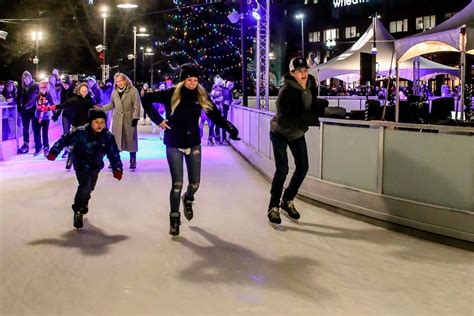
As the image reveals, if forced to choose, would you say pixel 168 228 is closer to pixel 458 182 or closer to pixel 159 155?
pixel 458 182

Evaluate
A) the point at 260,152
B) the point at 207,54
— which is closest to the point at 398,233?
the point at 260,152

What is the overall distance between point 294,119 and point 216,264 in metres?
1.95

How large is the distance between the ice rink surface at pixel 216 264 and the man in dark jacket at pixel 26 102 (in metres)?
6.06

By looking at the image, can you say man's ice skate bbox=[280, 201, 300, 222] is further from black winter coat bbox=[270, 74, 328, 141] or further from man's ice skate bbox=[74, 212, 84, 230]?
man's ice skate bbox=[74, 212, 84, 230]

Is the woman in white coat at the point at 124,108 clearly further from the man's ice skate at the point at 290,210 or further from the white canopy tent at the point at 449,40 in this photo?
the white canopy tent at the point at 449,40

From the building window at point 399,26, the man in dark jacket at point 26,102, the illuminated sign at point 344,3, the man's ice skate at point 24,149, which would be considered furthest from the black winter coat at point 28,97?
the illuminated sign at point 344,3

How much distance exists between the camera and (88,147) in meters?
6.35

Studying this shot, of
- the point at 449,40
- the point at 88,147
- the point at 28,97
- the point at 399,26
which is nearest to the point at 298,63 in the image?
the point at 88,147

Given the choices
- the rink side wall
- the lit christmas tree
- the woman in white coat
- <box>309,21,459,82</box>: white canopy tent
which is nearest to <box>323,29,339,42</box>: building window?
the lit christmas tree

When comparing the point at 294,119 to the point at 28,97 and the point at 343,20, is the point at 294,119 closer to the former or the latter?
the point at 28,97

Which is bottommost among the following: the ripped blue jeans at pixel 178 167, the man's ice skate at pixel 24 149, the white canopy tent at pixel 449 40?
the man's ice skate at pixel 24 149

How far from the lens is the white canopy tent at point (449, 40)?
9.92 m

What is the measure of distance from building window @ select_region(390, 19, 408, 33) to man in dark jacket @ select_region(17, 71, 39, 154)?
5327cm

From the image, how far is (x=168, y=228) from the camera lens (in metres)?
6.55
